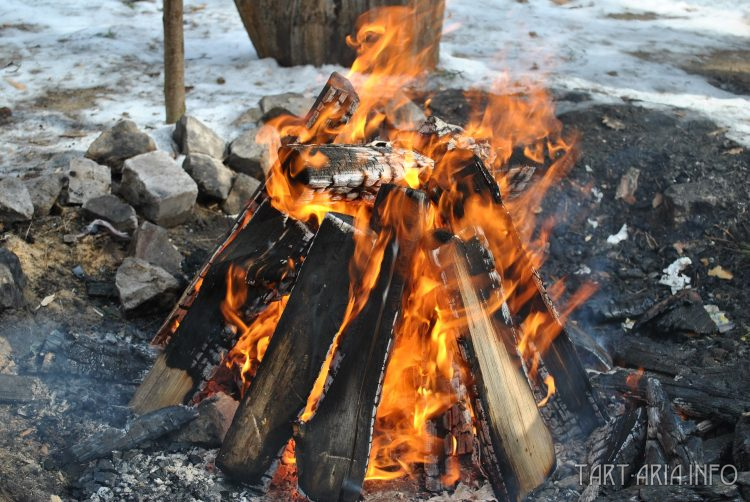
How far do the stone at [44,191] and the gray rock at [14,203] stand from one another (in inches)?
3.6

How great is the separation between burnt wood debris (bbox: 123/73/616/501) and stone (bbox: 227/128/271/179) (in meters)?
1.90

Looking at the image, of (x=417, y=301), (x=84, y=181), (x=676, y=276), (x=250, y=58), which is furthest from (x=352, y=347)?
(x=250, y=58)

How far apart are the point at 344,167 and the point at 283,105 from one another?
282 cm

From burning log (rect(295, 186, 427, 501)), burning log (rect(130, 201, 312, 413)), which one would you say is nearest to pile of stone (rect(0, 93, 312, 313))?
burning log (rect(130, 201, 312, 413))

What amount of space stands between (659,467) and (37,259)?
339 centimetres

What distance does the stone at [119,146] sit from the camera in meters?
4.99

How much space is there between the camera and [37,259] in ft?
13.6

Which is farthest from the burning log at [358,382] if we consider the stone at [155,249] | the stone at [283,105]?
the stone at [283,105]

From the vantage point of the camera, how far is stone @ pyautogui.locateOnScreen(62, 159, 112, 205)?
4582 millimetres

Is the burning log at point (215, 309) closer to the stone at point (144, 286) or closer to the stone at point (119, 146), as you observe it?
the stone at point (144, 286)

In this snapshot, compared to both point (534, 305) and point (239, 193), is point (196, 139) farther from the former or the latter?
point (534, 305)

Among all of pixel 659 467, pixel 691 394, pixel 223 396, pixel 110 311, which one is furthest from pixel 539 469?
pixel 110 311

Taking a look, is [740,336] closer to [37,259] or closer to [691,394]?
[691,394]

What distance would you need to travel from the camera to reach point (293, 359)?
3004 millimetres
